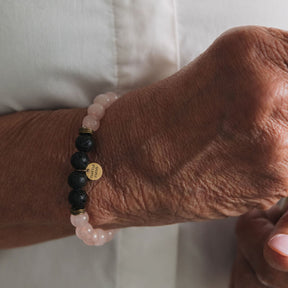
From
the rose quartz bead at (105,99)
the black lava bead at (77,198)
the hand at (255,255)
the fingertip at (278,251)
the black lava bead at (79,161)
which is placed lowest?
the hand at (255,255)

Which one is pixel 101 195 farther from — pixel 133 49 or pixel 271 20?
pixel 271 20

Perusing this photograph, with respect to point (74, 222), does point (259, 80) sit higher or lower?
higher

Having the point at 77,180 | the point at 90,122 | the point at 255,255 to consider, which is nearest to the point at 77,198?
the point at 77,180

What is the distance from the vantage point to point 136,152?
0.52m

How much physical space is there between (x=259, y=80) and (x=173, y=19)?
0.22 metres

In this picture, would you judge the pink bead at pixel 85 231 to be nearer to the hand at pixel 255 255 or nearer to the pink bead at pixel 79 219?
the pink bead at pixel 79 219

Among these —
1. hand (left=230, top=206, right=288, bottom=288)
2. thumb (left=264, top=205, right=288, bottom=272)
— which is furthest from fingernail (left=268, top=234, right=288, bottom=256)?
hand (left=230, top=206, right=288, bottom=288)

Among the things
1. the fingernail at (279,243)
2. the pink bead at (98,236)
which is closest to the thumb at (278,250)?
the fingernail at (279,243)

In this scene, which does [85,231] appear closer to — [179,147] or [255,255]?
[179,147]

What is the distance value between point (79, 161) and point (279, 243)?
1.20ft

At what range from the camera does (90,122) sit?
1.74ft

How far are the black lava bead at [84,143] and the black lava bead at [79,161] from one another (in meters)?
0.01

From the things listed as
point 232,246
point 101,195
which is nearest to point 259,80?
point 101,195

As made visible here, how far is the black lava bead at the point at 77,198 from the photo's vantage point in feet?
1.67
